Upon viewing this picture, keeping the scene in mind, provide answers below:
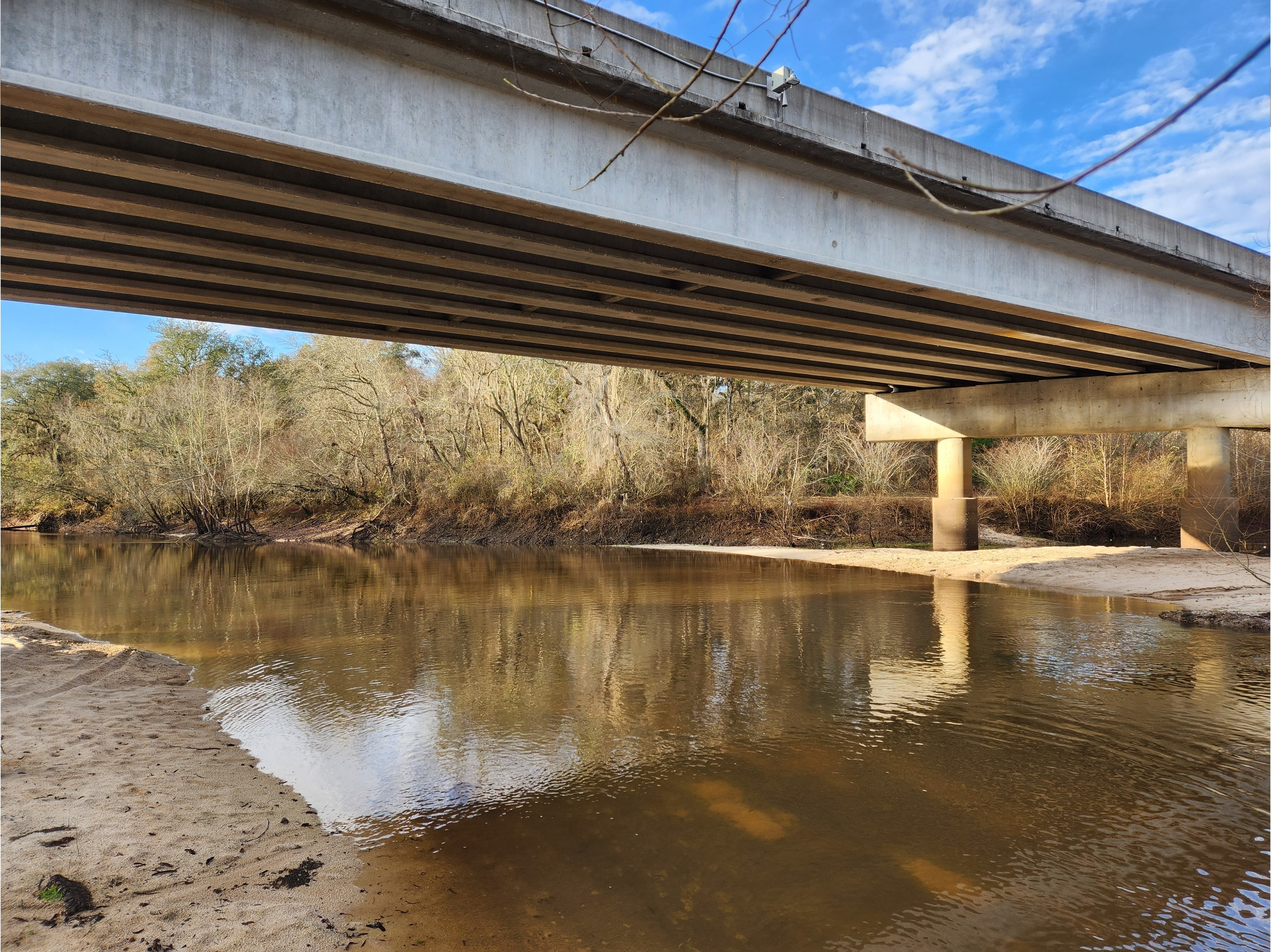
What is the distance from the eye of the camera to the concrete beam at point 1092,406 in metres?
17.1

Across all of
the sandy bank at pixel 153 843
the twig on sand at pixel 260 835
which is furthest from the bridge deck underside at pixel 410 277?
the twig on sand at pixel 260 835

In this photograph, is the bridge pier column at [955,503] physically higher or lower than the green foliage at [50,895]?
higher

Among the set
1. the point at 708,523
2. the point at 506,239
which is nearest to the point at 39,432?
the point at 708,523

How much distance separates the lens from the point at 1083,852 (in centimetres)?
421

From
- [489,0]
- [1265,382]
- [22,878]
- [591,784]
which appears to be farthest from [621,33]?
[1265,382]

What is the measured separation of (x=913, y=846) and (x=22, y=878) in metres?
4.45

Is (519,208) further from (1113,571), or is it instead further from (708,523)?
(708,523)

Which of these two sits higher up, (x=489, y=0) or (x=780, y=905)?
(x=489, y=0)

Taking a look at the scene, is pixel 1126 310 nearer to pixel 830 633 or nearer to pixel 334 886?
pixel 830 633

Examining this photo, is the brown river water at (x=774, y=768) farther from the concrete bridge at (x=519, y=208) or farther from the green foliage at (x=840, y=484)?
the green foliage at (x=840, y=484)

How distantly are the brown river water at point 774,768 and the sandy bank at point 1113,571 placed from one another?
1648 mm

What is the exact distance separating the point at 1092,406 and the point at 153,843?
65.6 feet

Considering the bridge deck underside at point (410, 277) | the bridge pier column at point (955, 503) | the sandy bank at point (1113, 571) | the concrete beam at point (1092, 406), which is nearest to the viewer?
the bridge deck underside at point (410, 277)

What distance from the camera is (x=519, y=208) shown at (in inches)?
300
